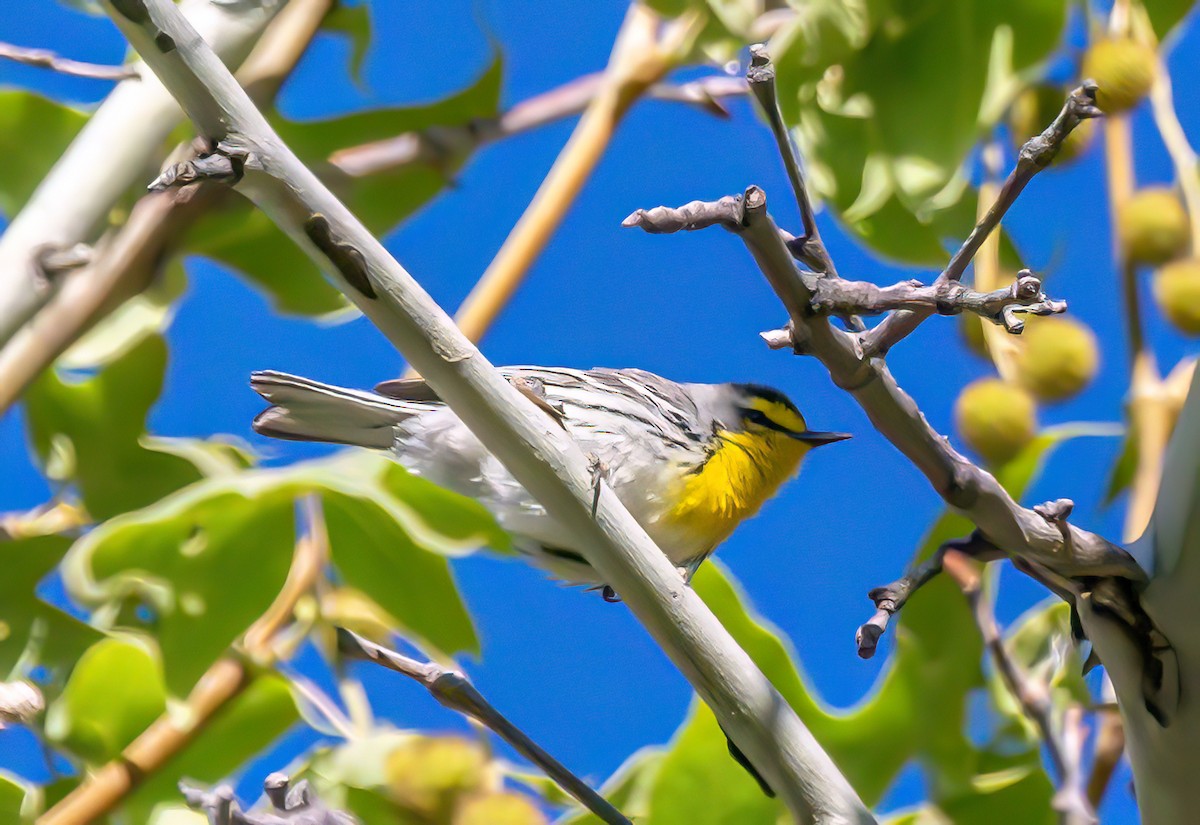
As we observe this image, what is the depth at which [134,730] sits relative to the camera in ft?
3.23

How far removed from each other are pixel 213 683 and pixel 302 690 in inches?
2.7

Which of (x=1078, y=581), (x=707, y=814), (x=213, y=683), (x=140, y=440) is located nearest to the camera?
(x=1078, y=581)

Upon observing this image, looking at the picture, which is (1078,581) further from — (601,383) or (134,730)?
(134,730)

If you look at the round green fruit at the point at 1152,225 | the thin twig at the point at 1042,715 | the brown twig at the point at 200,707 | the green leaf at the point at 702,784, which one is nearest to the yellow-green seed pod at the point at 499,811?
the green leaf at the point at 702,784

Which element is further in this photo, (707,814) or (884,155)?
(884,155)

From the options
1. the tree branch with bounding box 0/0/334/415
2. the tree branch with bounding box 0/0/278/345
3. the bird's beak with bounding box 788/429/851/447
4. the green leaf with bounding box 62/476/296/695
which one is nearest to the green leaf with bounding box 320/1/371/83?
the tree branch with bounding box 0/0/334/415

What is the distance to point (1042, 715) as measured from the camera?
0.78m

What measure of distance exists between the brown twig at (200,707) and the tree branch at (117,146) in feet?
0.94

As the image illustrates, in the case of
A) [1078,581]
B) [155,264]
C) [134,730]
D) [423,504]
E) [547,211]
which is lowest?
[134,730]

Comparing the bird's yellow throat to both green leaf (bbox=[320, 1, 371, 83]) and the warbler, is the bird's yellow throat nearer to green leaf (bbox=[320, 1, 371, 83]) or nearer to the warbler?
the warbler

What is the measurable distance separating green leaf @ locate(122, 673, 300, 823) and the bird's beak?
0.55m

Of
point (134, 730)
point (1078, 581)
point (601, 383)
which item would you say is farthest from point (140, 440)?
point (1078, 581)

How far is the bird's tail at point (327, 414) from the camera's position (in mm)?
986

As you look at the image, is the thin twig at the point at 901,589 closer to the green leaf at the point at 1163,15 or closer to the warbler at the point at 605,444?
the warbler at the point at 605,444
